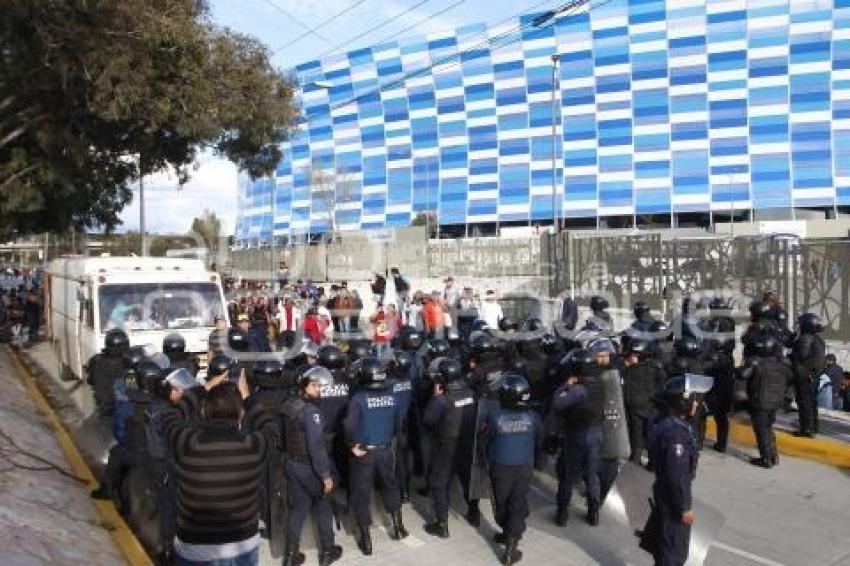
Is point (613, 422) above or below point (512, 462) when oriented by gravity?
above

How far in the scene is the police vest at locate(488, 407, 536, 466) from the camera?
6.58 metres

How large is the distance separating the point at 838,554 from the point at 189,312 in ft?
30.1

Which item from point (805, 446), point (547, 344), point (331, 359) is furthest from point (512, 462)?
point (805, 446)

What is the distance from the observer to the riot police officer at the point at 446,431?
7.27m

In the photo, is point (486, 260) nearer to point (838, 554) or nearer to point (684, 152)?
point (838, 554)

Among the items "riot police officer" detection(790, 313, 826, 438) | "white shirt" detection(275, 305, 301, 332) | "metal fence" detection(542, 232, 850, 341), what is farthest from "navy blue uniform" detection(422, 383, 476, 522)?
"metal fence" detection(542, 232, 850, 341)

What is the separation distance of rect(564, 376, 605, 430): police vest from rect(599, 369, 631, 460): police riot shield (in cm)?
19

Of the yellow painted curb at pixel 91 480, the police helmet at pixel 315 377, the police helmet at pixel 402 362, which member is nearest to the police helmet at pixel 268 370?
the police helmet at pixel 315 377

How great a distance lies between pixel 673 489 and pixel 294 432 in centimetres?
293

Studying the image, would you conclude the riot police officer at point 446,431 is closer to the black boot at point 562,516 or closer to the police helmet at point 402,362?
the police helmet at point 402,362

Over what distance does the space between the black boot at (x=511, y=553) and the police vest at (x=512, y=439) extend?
0.66m

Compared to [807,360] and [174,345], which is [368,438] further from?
[807,360]

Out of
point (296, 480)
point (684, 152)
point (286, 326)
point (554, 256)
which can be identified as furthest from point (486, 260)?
point (684, 152)

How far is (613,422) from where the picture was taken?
25.2ft
